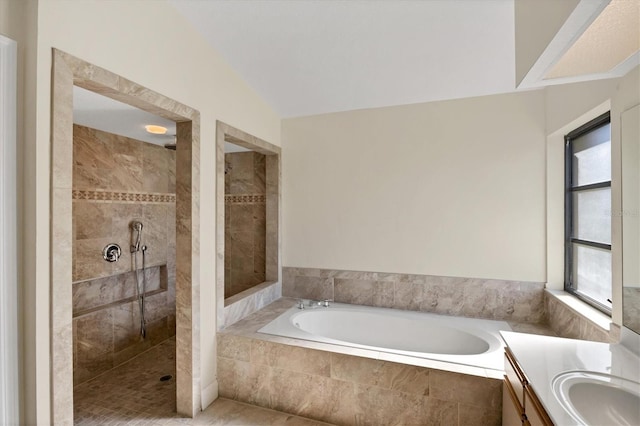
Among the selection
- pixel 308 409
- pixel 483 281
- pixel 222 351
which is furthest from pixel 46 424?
pixel 483 281

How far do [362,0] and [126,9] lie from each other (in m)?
1.39

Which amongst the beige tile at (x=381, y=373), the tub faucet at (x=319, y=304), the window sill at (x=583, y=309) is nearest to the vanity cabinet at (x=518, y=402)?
the beige tile at (x=381, y=373)

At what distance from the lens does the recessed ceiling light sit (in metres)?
2.80

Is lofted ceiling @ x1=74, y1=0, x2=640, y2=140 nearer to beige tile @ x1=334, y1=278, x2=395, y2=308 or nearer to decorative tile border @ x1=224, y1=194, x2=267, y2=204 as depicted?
decorative tile border @ x1=224, y1=194, x2=267, y2=204

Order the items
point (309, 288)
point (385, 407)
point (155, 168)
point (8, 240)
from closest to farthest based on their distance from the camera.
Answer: point (8, 240), point (385, 407), point (309, 288), point (155, 168)

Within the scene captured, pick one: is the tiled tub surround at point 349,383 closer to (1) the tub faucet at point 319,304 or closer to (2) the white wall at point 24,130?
(1) the tub faucet at point 319,304

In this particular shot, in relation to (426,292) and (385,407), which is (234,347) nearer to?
(385,407)

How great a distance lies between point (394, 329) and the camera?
2742 millimetres

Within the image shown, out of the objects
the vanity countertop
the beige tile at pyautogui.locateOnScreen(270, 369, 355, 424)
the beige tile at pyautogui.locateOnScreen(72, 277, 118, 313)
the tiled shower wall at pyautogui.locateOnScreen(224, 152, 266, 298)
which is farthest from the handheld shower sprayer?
the vanity countertop

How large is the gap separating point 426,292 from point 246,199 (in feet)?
7.67

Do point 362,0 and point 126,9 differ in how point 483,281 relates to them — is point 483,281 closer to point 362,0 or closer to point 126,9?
point 362,0

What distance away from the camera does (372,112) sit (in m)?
3.00

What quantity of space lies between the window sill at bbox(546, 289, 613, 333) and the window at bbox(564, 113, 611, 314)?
0.14ft

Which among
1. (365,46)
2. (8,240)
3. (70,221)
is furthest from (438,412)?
(365,46)
